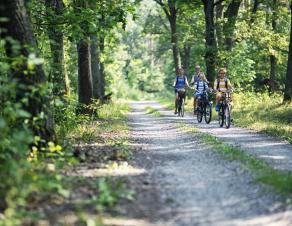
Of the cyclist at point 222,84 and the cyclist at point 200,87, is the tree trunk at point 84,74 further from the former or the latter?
the cyclist at point 222,84

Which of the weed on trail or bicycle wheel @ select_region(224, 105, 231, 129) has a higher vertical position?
bicycle wheel @ select_region(224, 105, 231, 129)

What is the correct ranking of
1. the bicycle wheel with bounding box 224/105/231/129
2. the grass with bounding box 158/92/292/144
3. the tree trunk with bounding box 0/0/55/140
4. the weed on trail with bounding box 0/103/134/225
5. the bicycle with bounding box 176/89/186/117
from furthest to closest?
the bicycle with bounding box 176/89/186/117 → the bicycle wheel with bounding box 224/105/231/129 → the grass with bounding box 158/92/292/144 → the tree trunk with bounding box 0/0/55/140 → the weed on trail with bounding box 0/103/134/225

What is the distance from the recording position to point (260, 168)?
8414 millimetres

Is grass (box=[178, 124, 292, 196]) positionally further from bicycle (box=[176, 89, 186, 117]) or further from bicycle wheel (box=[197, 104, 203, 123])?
bicycle (box=[176, 89, 186, 117])

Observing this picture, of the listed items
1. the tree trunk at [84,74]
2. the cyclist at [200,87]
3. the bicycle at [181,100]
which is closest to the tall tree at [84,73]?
the tree trunk at [84,74]

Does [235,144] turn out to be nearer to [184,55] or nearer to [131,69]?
[184,55]

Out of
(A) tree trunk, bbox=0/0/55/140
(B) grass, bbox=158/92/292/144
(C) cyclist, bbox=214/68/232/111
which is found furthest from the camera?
(C) cyclist, bbox=214/68/232/111

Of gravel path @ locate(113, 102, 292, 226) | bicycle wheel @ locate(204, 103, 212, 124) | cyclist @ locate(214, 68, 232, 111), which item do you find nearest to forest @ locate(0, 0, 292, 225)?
gravel path @ locate(113, 102, 292, 226)

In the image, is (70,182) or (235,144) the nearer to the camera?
(70,182)

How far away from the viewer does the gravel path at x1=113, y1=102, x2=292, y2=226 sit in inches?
235

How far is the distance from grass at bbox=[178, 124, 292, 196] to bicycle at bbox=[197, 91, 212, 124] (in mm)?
5665

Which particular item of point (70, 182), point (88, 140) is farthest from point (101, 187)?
point (88, 140)

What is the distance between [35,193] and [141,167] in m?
2.66

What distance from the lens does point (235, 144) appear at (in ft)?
38.7
